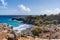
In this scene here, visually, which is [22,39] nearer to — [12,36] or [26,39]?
[26,39]

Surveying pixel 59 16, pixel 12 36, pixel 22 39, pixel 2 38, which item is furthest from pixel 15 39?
pixel 59 16

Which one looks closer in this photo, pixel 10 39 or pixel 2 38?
pixel 10 39

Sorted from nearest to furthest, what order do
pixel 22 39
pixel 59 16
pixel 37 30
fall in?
pixel 22 39 < pixel 37 30 < pixel 59 16

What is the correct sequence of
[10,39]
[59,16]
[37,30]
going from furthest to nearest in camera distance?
[59,16] < [37,30] < [10,39]

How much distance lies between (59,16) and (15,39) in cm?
3191

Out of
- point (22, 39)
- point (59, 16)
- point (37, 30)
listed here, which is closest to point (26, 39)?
point (22, 39)

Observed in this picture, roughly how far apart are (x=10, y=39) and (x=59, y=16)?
3212 centimetres

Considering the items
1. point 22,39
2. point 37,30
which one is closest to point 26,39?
point 22,39

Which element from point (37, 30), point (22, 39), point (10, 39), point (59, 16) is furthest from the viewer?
point (59, 16)

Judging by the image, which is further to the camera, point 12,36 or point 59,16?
point 59,16

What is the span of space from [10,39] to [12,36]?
0.75 feet

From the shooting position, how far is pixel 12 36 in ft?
27.7

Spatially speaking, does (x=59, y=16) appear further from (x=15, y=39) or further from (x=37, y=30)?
(x=15, y=39)

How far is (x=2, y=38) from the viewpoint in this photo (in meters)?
9.81
